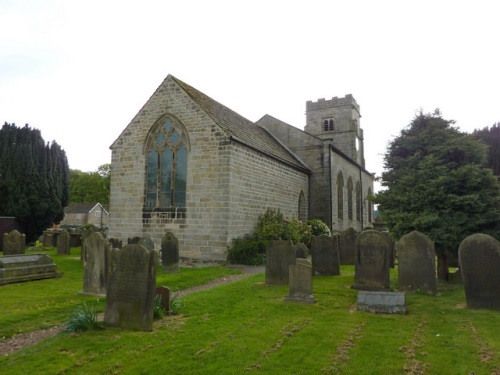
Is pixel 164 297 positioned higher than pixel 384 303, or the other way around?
pixel 164 297

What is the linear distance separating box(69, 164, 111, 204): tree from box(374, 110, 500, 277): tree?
58.2m

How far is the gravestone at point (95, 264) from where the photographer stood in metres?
9.42

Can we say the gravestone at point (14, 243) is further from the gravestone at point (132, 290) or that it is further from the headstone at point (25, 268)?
the gravestone at point (132, 290)

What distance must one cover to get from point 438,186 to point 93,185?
64.7 m

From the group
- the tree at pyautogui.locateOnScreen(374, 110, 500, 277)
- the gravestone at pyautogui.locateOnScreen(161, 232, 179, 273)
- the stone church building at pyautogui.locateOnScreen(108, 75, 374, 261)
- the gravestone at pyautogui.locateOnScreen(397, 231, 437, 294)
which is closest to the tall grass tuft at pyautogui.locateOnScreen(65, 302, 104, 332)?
the gravestone at pyautogui.locateOnScreen(161, 232, 179, 273)

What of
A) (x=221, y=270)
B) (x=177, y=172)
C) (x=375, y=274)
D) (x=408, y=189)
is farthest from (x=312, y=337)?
(x=177, y=172)

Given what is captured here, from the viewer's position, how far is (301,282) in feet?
28.1

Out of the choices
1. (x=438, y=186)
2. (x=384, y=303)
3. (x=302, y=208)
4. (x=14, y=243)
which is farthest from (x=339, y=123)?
(x=384, y=303)

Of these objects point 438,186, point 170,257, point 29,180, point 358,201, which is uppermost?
point 29,180

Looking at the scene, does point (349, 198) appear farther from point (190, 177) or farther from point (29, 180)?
point (29, 180)

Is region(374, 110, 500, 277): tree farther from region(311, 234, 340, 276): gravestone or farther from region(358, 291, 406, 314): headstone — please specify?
region(358, 291, 406, 314): headstone

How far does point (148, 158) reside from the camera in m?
17.7

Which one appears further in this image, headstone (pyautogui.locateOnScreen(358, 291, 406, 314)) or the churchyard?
headstone (pyautogui.locateOnScreen(358, 291, 406, 314))

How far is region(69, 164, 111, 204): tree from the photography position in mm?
63188
